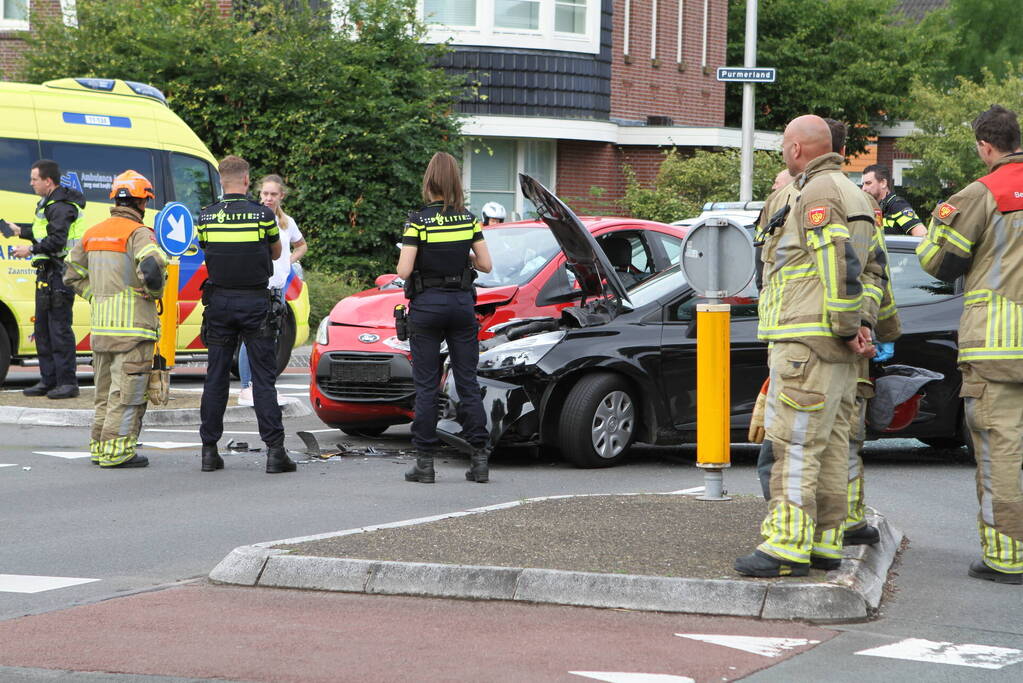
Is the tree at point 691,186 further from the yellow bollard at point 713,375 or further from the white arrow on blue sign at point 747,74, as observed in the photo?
the yellow bollard at point 713,375

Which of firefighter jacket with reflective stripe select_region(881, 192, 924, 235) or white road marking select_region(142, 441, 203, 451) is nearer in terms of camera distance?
white road marking select_region(142, 441, 203, 451)

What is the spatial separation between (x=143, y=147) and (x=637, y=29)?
15072 millimetres

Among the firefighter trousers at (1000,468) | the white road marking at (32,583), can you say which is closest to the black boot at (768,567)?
the firefighter trousers at (1000,468)

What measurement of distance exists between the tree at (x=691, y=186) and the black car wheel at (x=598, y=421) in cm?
1536

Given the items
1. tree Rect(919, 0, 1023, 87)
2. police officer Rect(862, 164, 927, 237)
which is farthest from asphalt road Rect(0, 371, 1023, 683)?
tree Rect(919, 0, 1023, 87)

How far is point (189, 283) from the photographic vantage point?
1502 centimetres

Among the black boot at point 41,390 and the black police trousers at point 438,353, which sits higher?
the black police trousers at point 438,353

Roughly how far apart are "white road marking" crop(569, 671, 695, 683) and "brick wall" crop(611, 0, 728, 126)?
926 inches

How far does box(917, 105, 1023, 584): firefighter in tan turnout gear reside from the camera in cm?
683

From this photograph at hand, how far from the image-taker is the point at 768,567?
629cm

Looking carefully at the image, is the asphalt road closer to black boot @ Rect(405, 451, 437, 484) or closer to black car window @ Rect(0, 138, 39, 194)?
black boot @ Rect(405, 451, 437, 484)

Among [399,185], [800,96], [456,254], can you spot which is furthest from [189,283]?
[800,96]

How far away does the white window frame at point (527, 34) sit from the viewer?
25812 mm

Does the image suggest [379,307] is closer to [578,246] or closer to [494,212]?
[578,246]
